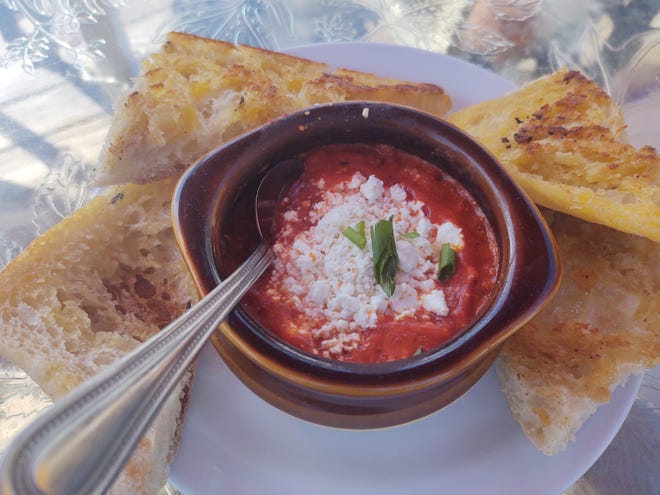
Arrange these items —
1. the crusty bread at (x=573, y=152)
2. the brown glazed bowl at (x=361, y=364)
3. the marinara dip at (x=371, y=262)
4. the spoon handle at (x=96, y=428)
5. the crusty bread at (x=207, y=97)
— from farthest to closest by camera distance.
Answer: the crusty bread at (x=207, y=97), the crusty bread at (x=573, y=152), the marinara dip at (x=371, y=262), the brown glazed bowl at (x=361, y=364), the spoon handle at (x=96, y=428)

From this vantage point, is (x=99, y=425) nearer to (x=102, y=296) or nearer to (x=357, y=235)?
(x=357, y=235)

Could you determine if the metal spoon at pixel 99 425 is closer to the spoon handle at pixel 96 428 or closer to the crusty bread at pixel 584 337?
the spoon handle at pixel 96 428

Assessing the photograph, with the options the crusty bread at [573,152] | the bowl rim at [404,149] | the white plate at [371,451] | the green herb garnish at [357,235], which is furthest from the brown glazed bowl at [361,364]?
the green herb garnish at [357,235]

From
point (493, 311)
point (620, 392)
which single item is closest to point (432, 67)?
point (493, 311)

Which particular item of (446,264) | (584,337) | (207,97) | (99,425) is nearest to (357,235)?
(446,264)

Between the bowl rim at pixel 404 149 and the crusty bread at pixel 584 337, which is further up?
the bowl rim at pixel 404 149

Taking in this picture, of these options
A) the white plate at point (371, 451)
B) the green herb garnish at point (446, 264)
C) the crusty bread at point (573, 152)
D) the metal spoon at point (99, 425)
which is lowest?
the white plate at point (371, 451)

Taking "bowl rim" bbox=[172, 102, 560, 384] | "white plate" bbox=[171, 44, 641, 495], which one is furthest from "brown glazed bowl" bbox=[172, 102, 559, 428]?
"white plate" bbox=[171, 44, 641, 495]
